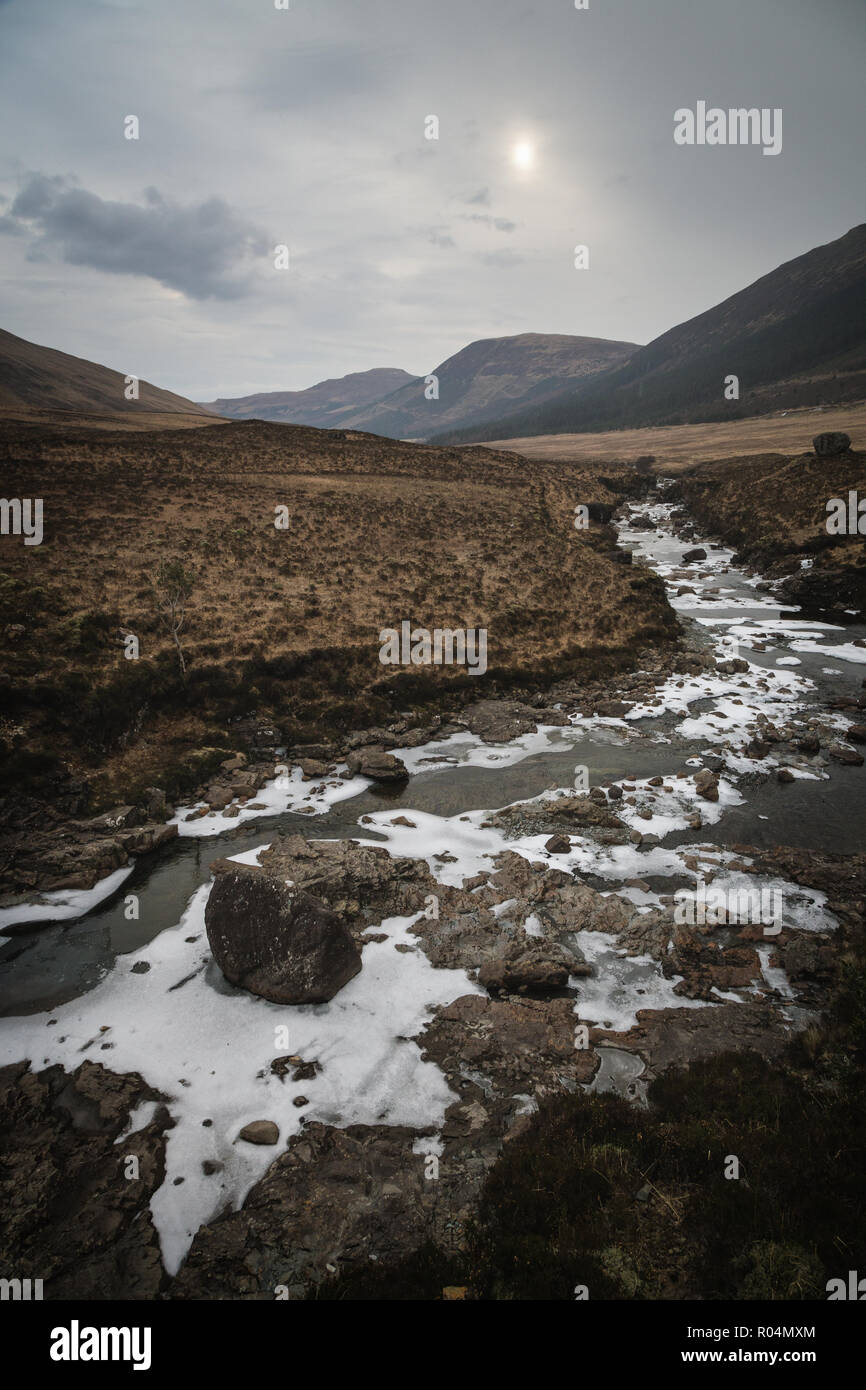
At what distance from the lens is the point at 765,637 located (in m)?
32.4

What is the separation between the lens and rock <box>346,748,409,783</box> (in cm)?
2019

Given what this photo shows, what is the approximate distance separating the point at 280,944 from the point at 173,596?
17234 mm

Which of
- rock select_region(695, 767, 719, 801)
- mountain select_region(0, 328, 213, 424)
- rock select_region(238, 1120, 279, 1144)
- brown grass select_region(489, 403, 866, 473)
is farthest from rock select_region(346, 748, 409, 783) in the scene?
mountain select_region(0, 328, 213, 424)

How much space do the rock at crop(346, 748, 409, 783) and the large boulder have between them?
7829mm

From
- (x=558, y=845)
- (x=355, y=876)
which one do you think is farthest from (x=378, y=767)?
(x=558, y=845)

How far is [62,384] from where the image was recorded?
5659 inches

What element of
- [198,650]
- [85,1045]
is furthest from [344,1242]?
[198,650]

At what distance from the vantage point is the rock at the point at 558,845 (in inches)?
638

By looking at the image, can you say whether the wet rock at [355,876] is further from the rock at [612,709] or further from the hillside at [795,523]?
the hillside at [795,523]

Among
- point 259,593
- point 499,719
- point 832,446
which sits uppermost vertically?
point 832,446

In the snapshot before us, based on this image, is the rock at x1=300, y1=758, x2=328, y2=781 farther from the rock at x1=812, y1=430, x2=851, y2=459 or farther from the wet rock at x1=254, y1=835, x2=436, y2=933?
the rock at x1=812, y1=430, x2=851, y2=459

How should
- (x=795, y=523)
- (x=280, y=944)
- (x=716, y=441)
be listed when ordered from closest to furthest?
1. (x=280, y=944)
2. (x=795, y=523)
3. (x=716, y=441)

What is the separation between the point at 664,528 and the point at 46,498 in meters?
55.3

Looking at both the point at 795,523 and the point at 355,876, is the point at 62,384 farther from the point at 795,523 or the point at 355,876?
the point at 355,876
